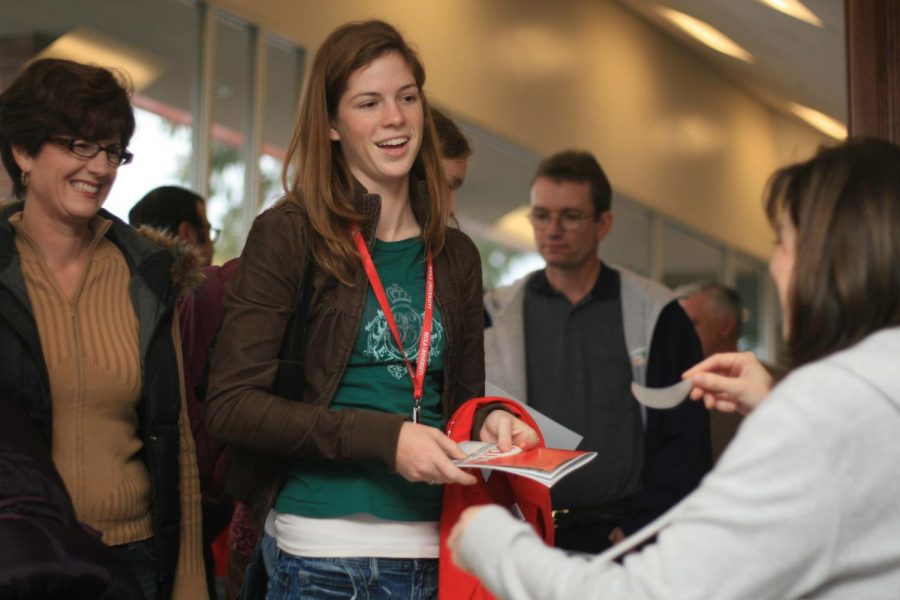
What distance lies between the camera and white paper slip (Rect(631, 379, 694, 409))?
2.46m

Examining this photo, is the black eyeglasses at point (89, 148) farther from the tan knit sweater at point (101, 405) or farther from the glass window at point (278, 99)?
the glass window at point (278, 99)

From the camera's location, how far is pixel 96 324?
265 cm

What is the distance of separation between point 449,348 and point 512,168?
7543 millimetres

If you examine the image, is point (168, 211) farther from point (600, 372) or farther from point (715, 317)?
point (715, 317)

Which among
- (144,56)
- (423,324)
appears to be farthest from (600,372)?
(144,56)

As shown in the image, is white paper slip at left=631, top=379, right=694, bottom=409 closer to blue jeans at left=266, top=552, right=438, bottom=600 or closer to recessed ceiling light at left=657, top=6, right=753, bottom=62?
blue jeans at left=266, top=552, right=438, bottom=600

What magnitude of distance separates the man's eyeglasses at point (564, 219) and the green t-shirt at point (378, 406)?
1956mm

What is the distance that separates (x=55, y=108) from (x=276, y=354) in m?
0.89

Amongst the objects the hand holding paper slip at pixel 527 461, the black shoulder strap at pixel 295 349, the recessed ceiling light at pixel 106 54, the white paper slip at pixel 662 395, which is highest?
the recessed ceiling light at pixel 106 54

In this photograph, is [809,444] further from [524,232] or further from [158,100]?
[524,232]

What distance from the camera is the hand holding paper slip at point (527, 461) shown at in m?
1.96

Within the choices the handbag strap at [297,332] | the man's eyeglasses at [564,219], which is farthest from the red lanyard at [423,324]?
the man's eyeglasses at [564,219]

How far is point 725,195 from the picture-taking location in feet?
47.0

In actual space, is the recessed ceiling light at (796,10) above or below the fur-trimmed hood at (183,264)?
above
